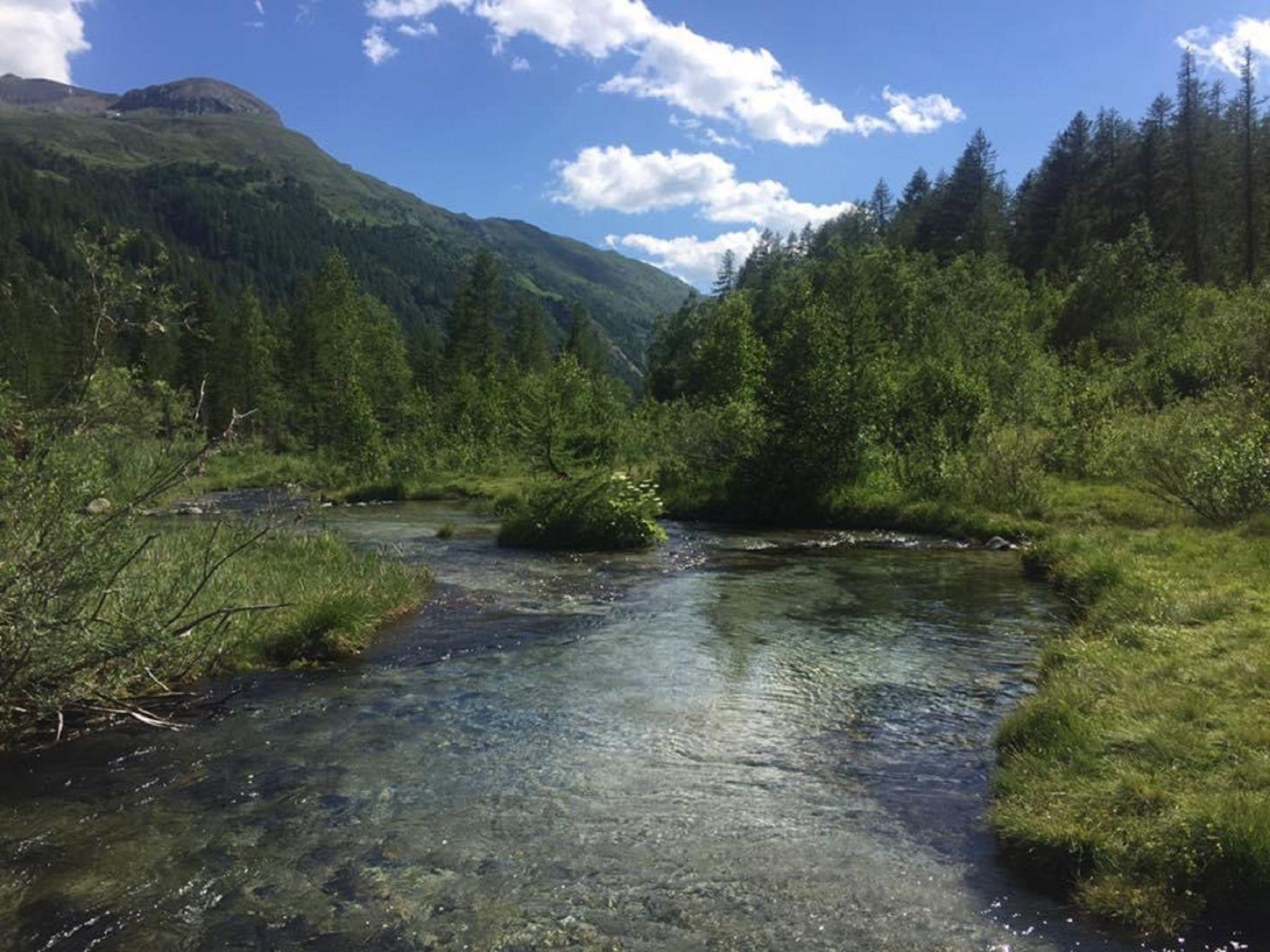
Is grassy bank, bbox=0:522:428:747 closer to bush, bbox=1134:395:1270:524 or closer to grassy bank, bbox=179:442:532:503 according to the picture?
bush, bbox=1134:395:1270:524

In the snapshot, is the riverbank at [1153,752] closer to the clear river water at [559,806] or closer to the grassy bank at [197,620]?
the clear river water at [559,806]

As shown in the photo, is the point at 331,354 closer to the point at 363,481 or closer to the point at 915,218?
the point at 363,481

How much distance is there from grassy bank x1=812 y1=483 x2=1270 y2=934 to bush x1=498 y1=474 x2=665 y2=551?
15165 millimetres

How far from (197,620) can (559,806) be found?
239 inches

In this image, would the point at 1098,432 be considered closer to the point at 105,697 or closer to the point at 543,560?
the point at 543,560

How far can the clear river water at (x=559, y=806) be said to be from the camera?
6836 mm

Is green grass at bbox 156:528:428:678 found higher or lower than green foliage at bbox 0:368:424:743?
lower

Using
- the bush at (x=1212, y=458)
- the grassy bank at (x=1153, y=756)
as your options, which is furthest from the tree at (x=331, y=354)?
the grassy bank at (x=1153, y=756)

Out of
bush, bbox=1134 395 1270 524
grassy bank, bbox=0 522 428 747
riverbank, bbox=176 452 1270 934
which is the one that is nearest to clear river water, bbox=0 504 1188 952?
riverbank, bbox=176 452 1270 934

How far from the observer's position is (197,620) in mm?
11656

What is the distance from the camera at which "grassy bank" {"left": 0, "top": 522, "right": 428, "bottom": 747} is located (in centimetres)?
972

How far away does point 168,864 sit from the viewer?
25.4ft

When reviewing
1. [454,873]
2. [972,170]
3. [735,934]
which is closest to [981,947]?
[735,934]

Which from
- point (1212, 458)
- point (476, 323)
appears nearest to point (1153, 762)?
point (1212, 458)
